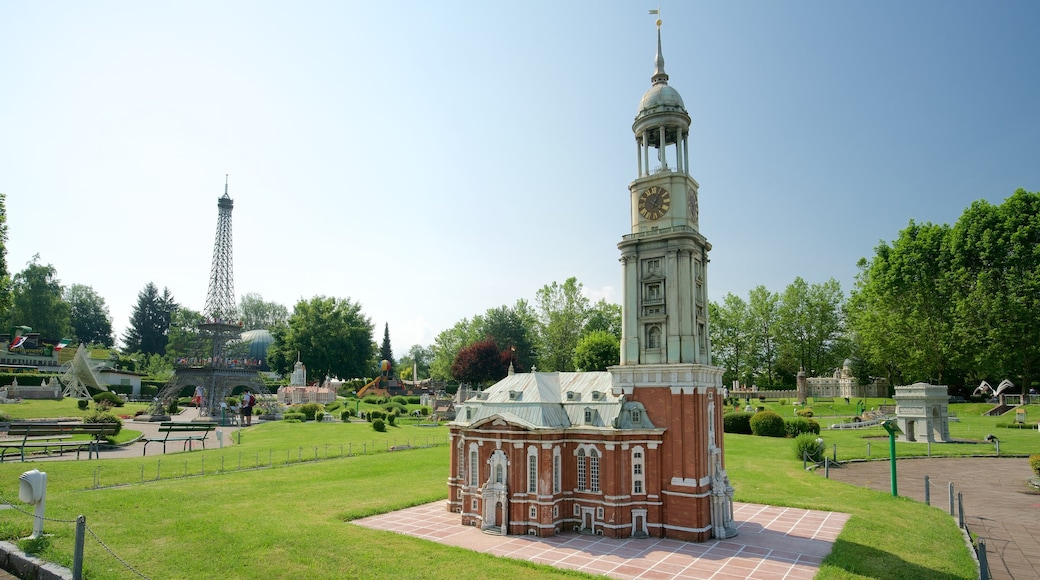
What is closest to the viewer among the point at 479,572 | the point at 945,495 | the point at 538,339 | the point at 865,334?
the point at 479,572

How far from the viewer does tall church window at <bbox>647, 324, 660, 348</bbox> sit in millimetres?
27781

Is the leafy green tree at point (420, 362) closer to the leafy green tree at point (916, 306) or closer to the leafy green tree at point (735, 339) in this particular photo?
the leafy green tree at point (735, 339)

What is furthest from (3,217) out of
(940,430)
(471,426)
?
(940,430)

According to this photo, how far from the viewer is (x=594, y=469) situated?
26719mm

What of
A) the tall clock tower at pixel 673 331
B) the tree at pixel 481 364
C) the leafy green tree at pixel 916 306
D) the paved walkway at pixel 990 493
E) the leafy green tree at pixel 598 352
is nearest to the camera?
→ the paved walkway at pixel 990 493

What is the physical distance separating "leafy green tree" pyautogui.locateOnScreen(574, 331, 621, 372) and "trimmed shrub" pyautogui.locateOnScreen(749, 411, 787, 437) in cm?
2271

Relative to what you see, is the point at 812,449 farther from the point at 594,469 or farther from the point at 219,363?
the point at 219,363

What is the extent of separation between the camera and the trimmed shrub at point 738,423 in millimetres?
60188

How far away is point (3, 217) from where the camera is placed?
44531 millimetres

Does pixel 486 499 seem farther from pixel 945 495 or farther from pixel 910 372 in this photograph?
pixel 910 372

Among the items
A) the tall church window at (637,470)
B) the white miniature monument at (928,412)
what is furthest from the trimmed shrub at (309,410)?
the white miniature monument at (928,412)

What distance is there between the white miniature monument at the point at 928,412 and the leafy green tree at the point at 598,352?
109 ft

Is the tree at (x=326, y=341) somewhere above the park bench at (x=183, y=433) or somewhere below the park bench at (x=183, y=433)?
above

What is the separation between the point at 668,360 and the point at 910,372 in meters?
62.3
